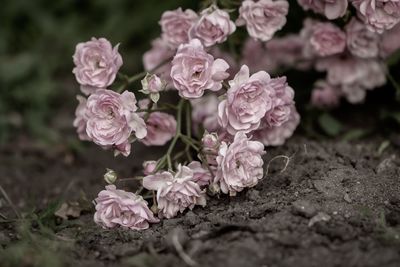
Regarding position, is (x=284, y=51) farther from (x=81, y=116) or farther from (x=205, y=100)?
(x=81, y=116)

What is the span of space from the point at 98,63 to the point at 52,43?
1479 millimetres

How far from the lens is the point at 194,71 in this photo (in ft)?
6.95

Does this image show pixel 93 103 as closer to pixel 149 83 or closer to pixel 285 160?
pixel 149 83

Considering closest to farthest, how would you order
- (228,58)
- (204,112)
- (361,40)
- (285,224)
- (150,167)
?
(285,224) → (150,167) → (361,40) → (204,112) → (228,58)

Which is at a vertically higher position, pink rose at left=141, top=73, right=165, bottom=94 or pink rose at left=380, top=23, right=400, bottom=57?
pink rose at left=141, top=73, right=165, bottom=94

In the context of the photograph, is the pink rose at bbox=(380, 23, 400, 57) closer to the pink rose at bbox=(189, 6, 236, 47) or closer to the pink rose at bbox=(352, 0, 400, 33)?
the pink rose at bbox=(352, 0, 400, 33)

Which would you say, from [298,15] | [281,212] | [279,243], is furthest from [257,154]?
[298,15]

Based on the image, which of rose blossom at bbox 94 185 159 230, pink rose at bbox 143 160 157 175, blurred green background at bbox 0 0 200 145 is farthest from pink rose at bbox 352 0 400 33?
blurred green background at bbox 0 0 200 145

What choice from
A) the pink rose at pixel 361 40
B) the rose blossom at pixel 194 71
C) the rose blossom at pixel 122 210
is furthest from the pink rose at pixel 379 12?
the rose blossom at pixel 122 210

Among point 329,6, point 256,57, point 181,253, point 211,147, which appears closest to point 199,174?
point 211,147

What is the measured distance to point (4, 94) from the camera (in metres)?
3.38

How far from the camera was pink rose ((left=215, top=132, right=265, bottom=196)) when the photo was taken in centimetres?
204

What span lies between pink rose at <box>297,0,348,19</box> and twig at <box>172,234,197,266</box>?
1033 mm

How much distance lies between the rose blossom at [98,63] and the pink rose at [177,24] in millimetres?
247
